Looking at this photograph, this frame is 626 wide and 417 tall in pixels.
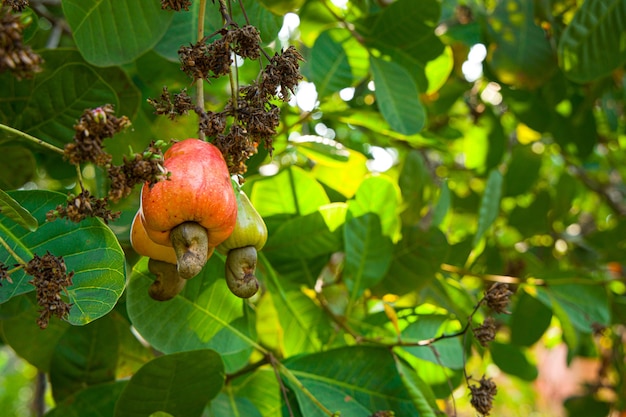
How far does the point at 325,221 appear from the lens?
1359mm

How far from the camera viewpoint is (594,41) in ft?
5.29

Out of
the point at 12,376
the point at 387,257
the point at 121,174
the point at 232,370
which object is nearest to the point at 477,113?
the point at 387,257

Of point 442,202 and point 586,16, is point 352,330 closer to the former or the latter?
point 442,202

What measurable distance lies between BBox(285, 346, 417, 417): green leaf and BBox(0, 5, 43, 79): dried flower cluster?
2.37 ft

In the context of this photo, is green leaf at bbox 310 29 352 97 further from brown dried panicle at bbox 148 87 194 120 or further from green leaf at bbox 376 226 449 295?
brown dried panicle at bbox 148 87 194 120

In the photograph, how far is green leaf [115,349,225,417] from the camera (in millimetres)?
1053

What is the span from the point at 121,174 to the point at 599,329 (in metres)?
1.40

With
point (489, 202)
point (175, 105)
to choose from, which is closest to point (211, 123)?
point (175, 105)

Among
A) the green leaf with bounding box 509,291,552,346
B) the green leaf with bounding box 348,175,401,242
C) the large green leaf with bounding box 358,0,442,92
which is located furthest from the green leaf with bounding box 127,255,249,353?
the green leaf with bounding box 509,291,552,346

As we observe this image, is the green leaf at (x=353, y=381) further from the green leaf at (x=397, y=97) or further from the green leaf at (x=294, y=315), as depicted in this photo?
the green leaf at (x=397, y=97)

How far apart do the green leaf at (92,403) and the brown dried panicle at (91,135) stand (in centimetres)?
60

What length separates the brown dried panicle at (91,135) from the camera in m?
0.73

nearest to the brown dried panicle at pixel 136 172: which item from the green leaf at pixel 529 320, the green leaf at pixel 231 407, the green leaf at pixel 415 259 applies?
the green leaf at pixel 231 407

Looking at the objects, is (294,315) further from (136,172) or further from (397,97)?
(136,172)
